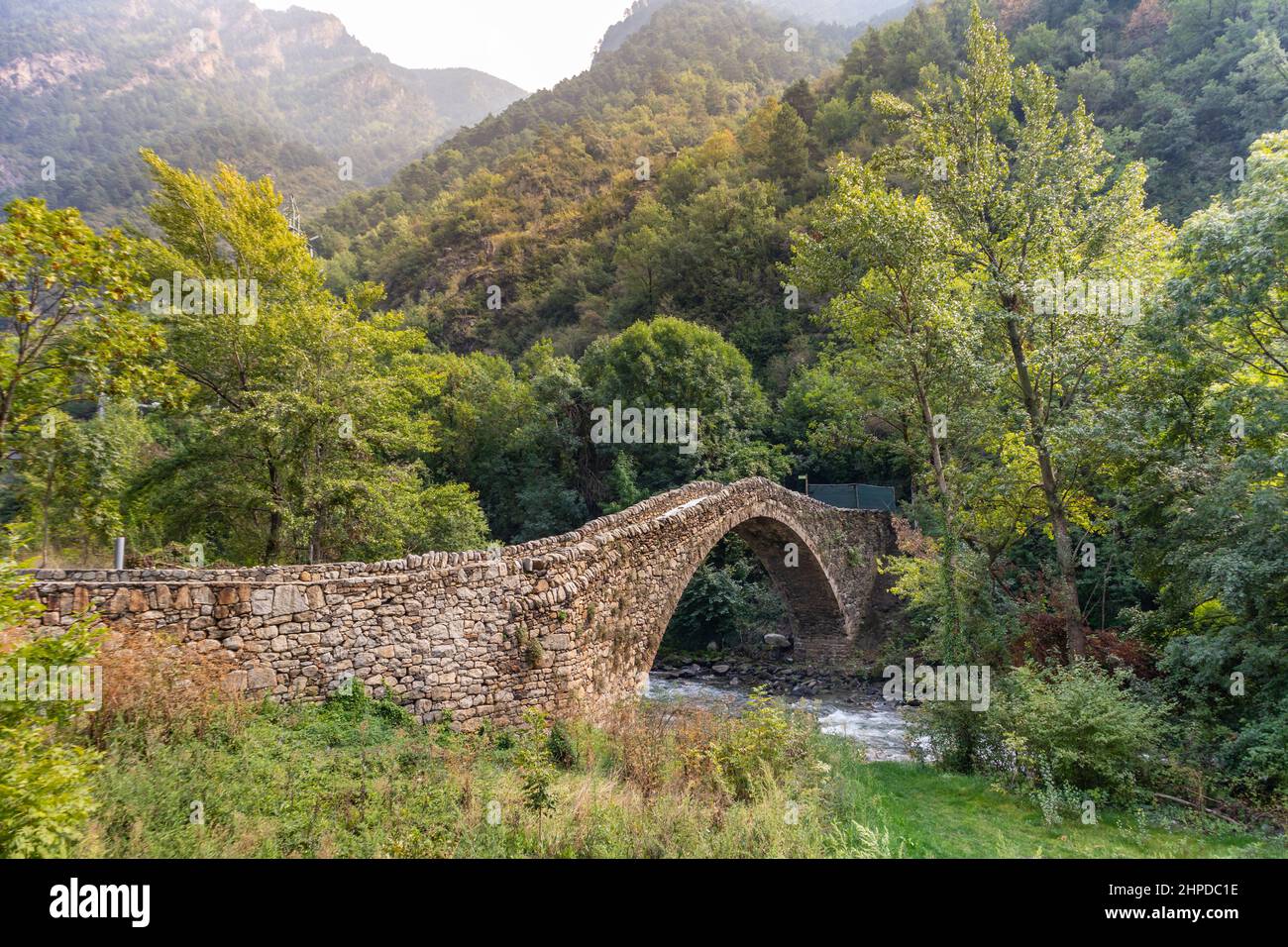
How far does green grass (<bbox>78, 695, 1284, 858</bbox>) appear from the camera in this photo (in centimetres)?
536

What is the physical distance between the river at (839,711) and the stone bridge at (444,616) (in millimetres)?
2488

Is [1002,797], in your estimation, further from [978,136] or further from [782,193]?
[782,193]

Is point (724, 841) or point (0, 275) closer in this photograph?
point (724, 841)

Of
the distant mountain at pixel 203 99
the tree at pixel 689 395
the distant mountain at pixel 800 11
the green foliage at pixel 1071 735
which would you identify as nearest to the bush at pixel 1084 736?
the green foliage at pixel 1071 735

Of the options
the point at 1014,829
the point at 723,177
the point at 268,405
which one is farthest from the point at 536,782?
the point at 723,177

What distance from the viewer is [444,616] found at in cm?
905

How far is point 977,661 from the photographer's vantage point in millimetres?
13305

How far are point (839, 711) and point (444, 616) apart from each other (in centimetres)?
1195

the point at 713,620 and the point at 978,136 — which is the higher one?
the point at 978,136

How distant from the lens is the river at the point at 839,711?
1339 cm
